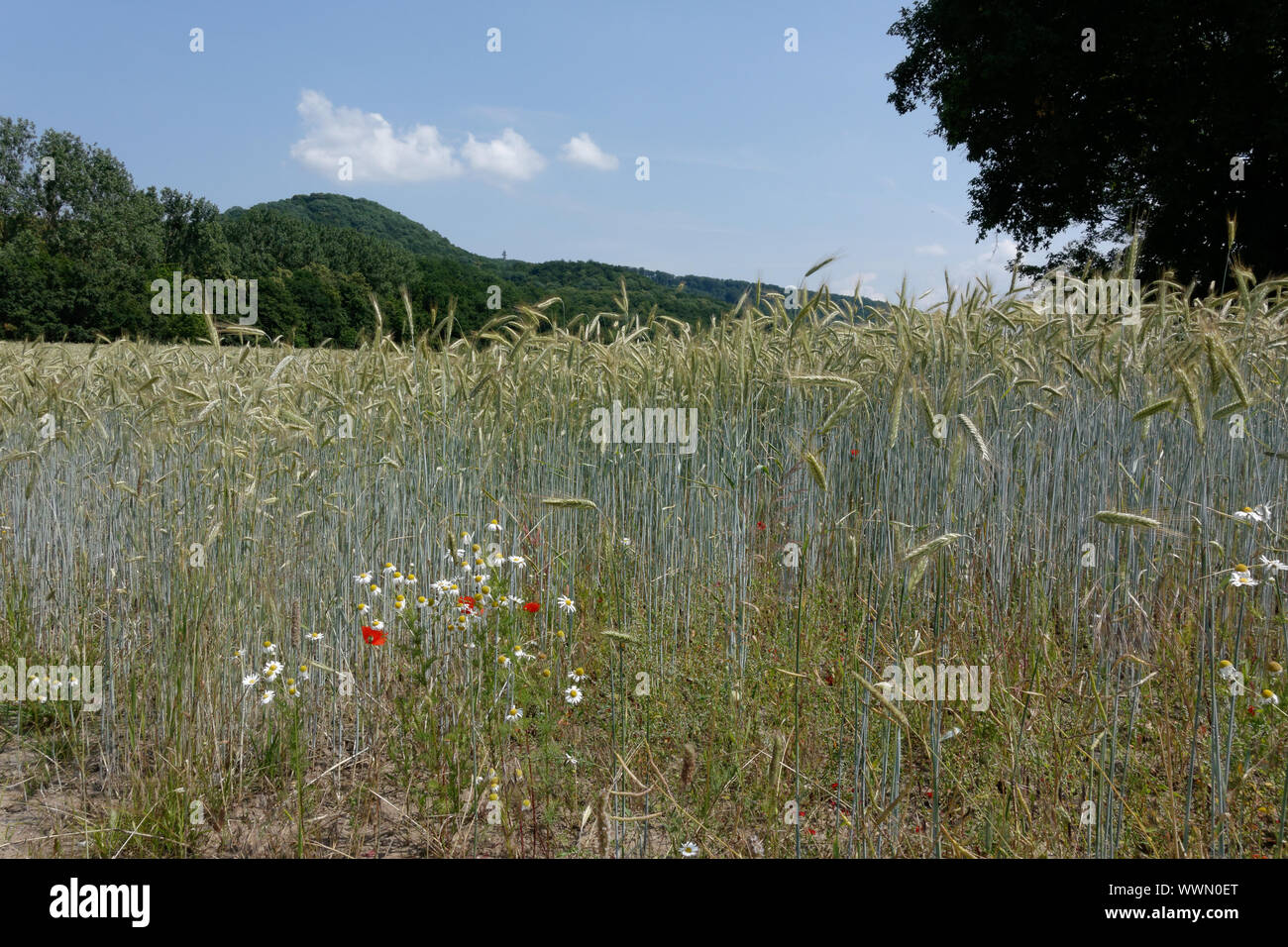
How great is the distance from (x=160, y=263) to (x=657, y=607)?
4332cm

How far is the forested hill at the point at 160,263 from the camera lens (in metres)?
28.3

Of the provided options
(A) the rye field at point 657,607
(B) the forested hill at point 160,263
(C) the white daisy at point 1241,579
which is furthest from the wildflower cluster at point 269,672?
(B) the forested hill at point 160,263

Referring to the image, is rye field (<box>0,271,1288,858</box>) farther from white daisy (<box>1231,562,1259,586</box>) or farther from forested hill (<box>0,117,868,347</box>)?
forested hill (<box>0,117,868,347</box>)

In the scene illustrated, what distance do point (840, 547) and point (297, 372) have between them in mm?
2859

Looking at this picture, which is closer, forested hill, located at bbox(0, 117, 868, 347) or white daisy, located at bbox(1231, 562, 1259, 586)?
white daisy, located at bbox(1231, 562, 1259, 586)

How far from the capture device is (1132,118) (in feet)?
37.4

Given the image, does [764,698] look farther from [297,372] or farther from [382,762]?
[297,372]

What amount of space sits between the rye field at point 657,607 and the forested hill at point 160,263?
17.8 m

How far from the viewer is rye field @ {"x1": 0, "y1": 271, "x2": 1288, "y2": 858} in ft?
5.91

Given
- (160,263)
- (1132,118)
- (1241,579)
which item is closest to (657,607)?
(1241,579)

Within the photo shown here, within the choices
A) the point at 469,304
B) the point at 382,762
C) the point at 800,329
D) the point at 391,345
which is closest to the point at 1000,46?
the point at 800,329

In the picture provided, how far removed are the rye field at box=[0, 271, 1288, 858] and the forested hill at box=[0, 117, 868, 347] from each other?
58.4ft

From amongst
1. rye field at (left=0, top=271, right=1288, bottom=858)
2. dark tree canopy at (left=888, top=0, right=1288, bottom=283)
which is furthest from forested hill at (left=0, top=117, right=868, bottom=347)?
rye field at (left=0, top=271, right=1288, bottom=858)

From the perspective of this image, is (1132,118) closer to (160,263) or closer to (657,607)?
(657,607)
